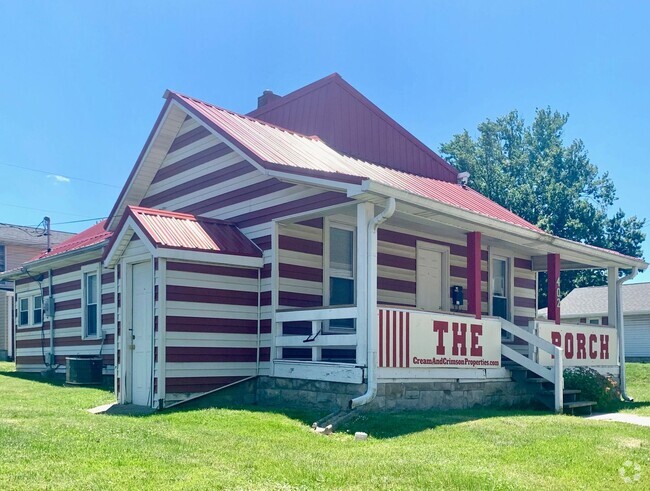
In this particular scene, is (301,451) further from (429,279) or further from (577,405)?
(429,279)

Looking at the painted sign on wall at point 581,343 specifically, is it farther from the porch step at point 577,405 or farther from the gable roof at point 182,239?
the gable roof at point 182,239

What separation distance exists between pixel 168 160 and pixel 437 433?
8.71 m

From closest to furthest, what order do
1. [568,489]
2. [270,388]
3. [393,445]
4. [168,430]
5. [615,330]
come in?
[568,489]
[393,445]
[168,430]
[270,388]
[615,330]

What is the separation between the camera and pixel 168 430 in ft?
27.7

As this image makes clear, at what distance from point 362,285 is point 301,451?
321cm

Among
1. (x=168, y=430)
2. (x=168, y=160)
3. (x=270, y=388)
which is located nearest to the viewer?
(x=168, y=430)

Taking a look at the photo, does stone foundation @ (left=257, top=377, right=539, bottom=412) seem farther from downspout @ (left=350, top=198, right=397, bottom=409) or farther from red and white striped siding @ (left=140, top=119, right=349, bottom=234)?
red and white striped siding @ (left=140, top=119, right=349, bottom=234)

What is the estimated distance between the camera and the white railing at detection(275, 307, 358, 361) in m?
10.5

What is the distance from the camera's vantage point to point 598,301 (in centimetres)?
4038

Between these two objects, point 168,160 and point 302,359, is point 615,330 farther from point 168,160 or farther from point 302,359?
point 168,160

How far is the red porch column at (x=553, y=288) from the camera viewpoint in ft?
48.2

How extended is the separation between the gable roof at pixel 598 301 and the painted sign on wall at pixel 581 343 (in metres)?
24.9

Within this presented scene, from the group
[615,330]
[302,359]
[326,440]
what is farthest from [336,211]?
[615,330]

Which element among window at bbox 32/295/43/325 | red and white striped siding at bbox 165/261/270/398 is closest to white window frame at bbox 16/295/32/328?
window at bbox 32/295/43/325
